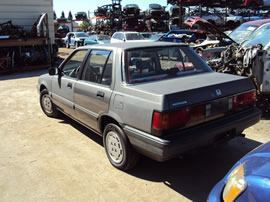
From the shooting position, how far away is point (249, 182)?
65.5 inches

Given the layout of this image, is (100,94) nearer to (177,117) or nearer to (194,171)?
(177,117)

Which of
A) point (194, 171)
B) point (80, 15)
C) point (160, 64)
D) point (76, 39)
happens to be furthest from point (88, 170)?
point (80, 15)

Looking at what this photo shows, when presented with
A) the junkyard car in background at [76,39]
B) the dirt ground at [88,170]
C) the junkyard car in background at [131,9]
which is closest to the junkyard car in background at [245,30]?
the dirt ground at [88,170]

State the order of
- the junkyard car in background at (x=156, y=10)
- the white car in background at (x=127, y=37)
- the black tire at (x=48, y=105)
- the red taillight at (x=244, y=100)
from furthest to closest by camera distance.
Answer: the junkyard car in background at (x=156, y=10) → the white car in background at (x=127, y=37) → the black tire at (x=48, y=105) → the red taillight at (x=244, y=100)

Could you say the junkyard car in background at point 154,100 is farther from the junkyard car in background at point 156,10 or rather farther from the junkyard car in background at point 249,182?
the junkyard car in background at point 156,10

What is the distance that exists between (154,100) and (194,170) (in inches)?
51.3

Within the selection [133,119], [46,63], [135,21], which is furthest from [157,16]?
[133,119]

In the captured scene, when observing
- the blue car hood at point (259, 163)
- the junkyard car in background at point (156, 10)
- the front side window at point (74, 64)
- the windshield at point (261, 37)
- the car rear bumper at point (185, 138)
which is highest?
the junkyard car in background at point (156, 10)

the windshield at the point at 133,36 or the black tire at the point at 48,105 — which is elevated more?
the windshield at the point at 133,36

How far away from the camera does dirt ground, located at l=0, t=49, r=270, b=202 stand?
9.74 ft

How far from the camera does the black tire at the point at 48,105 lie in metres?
5.33

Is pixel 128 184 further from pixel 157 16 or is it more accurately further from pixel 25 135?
A: pixel 157 16

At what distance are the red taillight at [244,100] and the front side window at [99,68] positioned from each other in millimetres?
1620

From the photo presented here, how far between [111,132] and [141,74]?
84 centimetres
